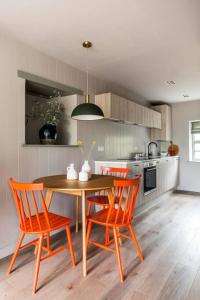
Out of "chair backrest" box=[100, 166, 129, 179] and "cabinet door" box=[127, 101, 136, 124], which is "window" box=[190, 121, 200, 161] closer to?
"cabinet door" box=[127, 101, 136, 124]

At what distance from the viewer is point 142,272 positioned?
78.8 inches

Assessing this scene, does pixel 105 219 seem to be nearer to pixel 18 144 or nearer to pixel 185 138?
pixel 18 144

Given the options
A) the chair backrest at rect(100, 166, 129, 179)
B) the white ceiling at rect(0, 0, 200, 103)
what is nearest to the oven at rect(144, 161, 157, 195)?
the chair backrest at rect(100, 166, 129, 179)

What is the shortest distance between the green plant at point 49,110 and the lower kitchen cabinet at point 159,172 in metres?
1.02

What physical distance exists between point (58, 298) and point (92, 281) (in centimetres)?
34

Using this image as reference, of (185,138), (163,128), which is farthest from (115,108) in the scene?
(185,138)

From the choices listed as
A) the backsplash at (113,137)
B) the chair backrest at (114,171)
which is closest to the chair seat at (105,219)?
the chair backrest at (114,171)

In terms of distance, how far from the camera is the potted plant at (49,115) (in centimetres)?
285

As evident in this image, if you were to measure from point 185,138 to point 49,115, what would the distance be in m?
4.02

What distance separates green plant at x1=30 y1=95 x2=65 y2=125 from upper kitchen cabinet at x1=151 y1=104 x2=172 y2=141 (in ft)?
10.3

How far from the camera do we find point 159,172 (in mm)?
4488

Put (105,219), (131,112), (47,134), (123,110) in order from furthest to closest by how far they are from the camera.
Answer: (131,112) < (123,110) < (47,134) < (105,219)

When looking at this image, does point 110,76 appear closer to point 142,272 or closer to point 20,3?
point 20,3

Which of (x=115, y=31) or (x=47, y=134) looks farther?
(x=47, y=134)
